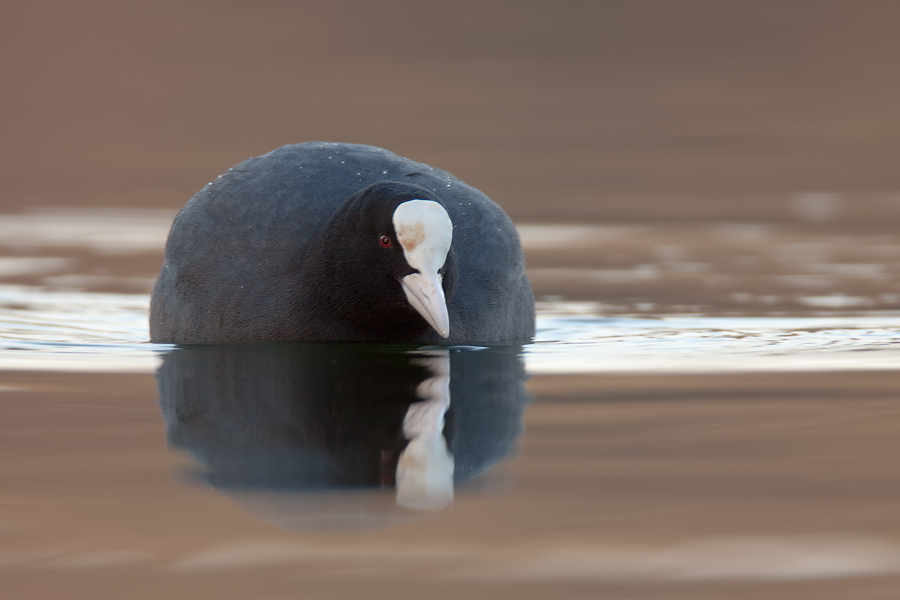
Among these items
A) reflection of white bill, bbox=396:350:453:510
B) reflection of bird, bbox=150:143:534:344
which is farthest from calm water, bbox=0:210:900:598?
reflection of bird, bbox=150:143:534:344

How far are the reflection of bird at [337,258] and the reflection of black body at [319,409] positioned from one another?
0.39 ft

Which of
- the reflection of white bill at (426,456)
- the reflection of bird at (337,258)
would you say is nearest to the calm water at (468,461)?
the reflection of white bill at (426,456)

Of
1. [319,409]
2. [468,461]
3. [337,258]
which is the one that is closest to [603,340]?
[337,258]

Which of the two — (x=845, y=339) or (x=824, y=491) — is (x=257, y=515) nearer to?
(x=824, y=491)

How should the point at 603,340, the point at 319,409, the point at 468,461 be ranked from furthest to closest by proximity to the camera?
the point at 603,340 → the point at 319,409 → the point at 468,461

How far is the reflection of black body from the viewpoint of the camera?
3.64 m

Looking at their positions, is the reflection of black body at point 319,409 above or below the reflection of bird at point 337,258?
below

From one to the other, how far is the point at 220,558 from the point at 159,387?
6.63ft

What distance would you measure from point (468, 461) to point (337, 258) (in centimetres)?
188

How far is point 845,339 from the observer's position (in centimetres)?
607

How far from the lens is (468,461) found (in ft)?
12.2

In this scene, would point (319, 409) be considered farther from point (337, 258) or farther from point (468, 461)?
point (337, 258)

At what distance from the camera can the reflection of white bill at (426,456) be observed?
11.0ft

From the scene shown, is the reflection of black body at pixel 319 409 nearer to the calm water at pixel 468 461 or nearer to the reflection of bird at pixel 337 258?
the calm water at pixel 468 461
